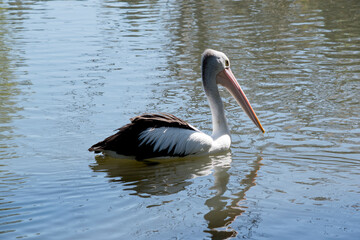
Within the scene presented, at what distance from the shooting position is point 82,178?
5.73m

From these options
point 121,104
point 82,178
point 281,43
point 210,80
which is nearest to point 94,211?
point 82,178

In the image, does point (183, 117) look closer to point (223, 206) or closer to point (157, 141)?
point (157, 141)

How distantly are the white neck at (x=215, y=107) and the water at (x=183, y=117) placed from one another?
0.24 metres

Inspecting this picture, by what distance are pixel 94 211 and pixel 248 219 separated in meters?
1.22

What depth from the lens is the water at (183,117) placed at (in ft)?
15.4

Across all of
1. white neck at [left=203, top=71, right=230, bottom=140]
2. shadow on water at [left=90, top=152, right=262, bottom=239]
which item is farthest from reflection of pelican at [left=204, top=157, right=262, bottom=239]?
white neck at [left=203, top=71, right=230, bottom=140]

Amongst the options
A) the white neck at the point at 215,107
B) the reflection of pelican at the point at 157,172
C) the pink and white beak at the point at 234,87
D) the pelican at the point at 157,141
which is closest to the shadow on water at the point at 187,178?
the reflection of pelican at the point at 157,172

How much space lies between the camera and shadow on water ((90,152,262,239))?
188 inches

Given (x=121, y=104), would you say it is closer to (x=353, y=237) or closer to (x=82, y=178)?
(x=82, y=178)

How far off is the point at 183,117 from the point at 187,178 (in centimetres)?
171

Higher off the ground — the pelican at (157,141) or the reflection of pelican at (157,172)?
the pelican at (157,141)

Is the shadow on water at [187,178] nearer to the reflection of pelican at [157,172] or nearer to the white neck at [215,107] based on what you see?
the reflection of pelican at [157,172]

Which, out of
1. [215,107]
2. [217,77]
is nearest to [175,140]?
[215,107]

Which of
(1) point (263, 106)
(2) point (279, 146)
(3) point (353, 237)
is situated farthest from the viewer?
(1) point (263, 106)
